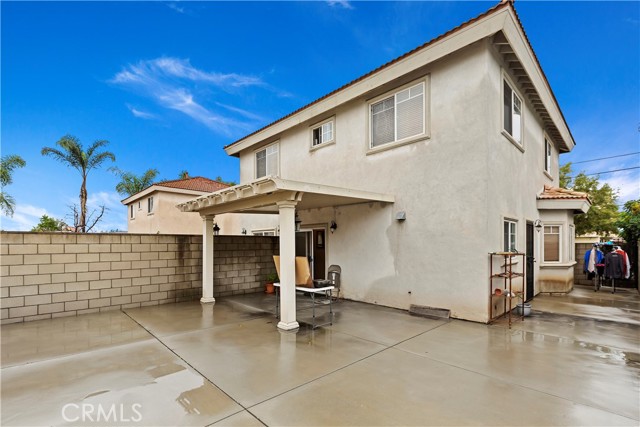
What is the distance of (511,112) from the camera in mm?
7926

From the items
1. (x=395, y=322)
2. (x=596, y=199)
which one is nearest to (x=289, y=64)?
(x=395, y=322)

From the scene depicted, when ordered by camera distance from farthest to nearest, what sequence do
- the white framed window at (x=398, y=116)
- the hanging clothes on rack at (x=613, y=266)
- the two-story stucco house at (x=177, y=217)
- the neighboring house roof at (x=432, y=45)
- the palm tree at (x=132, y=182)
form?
the palm tree at (x=132, y=182), the two-story stucco house at (x=177, y=217), the hanging clothes on rack at (x=613, y=266), the white framed window at (x=398, y=116), the neighboring house roof at (x=432, y=45)

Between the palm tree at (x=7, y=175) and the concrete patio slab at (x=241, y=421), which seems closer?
the concrete patio slab at (x=241, y=421)

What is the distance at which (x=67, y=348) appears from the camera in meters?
5.13

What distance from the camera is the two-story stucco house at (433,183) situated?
21.4ft

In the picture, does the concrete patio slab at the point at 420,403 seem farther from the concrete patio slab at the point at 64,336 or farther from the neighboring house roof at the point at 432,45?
the neighboring house roof at the point at 432,45

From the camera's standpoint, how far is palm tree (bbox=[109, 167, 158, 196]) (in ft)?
98.1

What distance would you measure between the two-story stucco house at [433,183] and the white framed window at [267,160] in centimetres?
181

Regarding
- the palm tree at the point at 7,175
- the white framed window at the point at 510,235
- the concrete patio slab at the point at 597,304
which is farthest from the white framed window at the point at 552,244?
the palm tree at the point at 7,175

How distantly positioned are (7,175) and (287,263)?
70.2 feet

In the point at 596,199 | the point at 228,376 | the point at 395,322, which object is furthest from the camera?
the point at 596,199

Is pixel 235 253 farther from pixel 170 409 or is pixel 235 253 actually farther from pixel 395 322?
pixel 170 409

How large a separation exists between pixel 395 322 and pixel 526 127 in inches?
288

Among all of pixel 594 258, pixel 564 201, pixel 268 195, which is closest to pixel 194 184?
pixel 268 195
